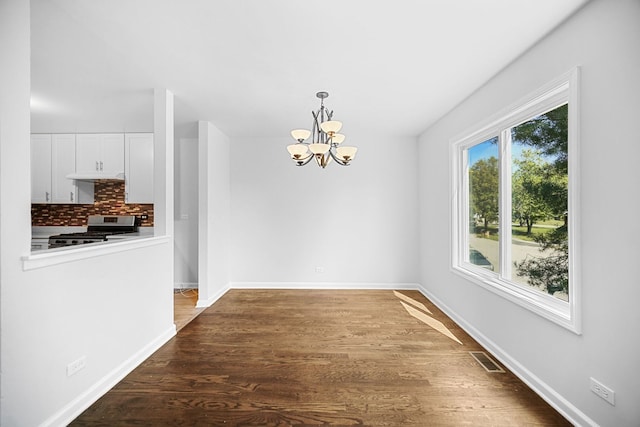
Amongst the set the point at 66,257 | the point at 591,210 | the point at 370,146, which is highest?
the point at 370,146

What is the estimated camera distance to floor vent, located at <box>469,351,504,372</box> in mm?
2465

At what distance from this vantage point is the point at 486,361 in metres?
2.59

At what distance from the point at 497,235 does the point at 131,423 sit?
11.1 ft

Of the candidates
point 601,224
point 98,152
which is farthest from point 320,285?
point 98,152

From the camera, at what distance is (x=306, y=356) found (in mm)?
2705

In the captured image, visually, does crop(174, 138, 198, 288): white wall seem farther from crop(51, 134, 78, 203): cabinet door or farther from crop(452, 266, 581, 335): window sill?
crop(452, 266, 581, 335): window sill

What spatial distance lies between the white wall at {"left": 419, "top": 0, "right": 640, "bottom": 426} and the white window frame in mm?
52

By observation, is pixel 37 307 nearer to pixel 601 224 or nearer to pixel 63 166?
pixel 601 224

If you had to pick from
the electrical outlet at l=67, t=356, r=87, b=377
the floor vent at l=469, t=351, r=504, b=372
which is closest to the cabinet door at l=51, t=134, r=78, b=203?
the electrical outlet at l=67, t=356, r=87, b=377

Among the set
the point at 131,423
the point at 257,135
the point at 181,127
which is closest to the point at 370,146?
the point at 257,135

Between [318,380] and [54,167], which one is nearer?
[318,380]

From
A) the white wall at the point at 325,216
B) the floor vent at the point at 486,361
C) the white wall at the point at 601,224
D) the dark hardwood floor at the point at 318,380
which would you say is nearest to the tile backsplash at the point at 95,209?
the white wall at the point at 325,216

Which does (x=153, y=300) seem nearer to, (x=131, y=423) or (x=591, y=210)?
(x=131, y=423)

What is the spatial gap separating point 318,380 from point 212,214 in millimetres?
2847
